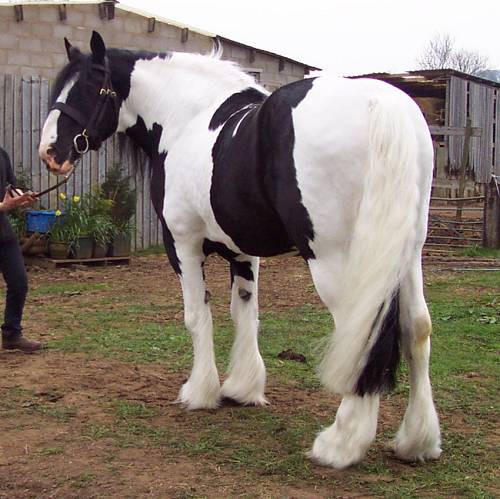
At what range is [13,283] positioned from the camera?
19.6 ft

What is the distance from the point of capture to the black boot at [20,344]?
6.01 metres

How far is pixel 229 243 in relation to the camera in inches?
168

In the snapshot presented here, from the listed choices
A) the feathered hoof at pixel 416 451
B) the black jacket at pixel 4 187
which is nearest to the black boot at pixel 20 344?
the black jacket at pixel 4 187

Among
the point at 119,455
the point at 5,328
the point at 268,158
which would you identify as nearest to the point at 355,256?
the point at 268,158

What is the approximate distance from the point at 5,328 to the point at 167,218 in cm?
218

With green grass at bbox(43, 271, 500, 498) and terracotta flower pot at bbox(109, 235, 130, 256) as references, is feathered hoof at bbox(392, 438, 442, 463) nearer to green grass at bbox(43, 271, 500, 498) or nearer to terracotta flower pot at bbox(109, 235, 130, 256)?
green grass at bbox(43, 271, 500, 498)

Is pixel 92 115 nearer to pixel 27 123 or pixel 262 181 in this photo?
pixel 262 181

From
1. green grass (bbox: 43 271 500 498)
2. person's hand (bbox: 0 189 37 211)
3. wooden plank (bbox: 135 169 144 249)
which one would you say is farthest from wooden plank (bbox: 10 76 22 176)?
person's hand (bbox: 0 189 37 211)

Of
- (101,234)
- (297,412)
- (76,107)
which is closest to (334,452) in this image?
(297,412)

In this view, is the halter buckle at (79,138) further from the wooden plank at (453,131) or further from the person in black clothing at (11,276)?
the wooden plank at (453,131)

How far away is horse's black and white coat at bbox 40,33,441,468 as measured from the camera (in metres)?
3.33

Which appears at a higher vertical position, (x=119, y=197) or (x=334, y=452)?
(x=119, y=197)

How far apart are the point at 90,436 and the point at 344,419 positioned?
142 cm

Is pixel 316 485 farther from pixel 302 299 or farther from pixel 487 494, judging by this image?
pixel 302 299
